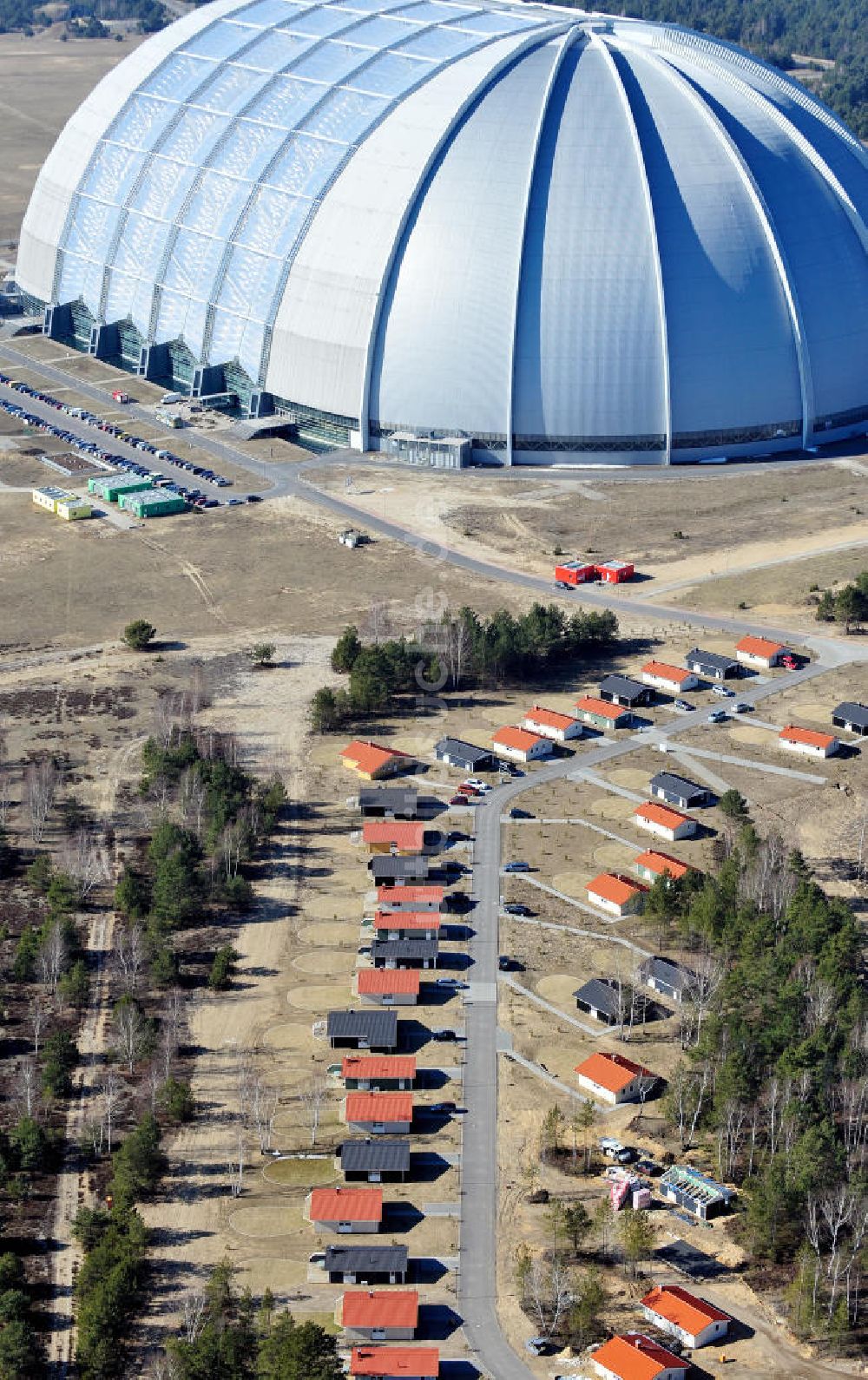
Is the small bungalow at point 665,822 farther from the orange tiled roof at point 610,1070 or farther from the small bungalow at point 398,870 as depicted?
the orange tiled roof at point 610,1070

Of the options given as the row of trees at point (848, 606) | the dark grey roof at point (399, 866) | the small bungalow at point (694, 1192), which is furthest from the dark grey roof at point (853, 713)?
the small bungalow at point (694, 1192)

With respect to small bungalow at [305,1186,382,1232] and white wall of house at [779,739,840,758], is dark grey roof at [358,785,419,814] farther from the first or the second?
small bungalow at [305,1186,382,1232]

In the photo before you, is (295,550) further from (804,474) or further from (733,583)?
(804,474)

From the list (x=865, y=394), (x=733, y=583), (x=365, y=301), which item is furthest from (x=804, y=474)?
(x=365, y=301)

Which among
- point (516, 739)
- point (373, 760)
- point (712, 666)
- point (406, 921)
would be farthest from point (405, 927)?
point (712, 666)

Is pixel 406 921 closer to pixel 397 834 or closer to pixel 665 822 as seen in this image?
pixel 397 834
